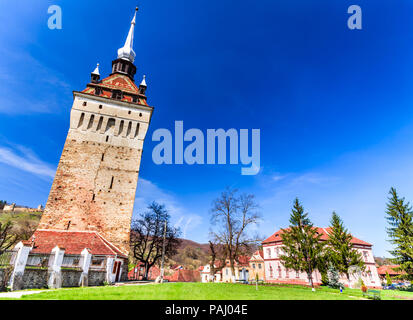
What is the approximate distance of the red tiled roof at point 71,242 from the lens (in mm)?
18225

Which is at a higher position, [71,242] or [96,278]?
[71,242]

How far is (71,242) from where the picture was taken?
19.7 m

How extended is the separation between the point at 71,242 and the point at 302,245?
2585 cm

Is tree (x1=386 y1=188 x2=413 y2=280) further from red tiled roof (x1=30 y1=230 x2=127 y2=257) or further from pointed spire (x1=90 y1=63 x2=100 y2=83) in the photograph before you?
pointed spire (x1=90 y1=63 x2=100 y2=83)

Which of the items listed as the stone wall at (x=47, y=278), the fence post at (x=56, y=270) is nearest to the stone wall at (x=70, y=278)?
the stone wall at (x=47, y=278)

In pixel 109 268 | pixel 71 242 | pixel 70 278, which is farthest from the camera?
pixel 71 242

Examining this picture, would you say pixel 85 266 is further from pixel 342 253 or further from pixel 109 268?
pixel 342 253

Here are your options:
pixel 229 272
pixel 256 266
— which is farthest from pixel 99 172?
pixel 229 272

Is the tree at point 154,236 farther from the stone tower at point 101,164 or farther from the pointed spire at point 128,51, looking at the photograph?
the pointed spire at point 128,51

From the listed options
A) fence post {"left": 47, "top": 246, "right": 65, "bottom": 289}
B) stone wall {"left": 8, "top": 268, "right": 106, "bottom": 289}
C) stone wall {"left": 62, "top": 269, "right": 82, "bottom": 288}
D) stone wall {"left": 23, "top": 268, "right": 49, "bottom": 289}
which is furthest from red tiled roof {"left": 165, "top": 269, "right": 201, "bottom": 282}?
stone wall {"left": 23, "top": 268, "right": 49, "bottom": 289}

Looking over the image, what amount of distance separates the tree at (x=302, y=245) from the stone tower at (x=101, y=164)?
67.5ft

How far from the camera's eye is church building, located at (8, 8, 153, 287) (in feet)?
57.6

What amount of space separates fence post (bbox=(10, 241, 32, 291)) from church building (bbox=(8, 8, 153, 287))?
14cm
